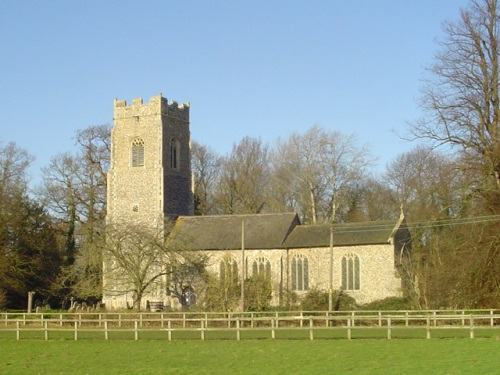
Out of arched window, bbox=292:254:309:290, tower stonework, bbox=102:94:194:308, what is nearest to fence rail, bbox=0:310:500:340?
arched window, bbox=292:254:309:290

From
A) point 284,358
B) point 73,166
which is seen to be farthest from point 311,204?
point 284,358

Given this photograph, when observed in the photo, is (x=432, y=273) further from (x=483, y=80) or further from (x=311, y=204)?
(x=311, y=204)

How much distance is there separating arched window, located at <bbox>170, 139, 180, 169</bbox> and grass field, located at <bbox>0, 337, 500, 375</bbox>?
28.9m

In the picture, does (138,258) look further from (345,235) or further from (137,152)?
(345,235)

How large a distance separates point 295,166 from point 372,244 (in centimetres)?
2270

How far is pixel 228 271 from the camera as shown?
46781 mm

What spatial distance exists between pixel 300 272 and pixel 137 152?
14.9 metres

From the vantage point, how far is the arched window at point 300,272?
155ft

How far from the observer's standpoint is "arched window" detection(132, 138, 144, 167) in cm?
5412

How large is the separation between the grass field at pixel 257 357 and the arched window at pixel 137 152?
28.2 meters

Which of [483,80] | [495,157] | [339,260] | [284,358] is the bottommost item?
[284,358]

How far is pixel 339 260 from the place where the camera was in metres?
46.5

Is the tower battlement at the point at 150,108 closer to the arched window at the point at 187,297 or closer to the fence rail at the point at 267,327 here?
the arched window at the point at 187,297

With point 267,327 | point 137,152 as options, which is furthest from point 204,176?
point 267,327
